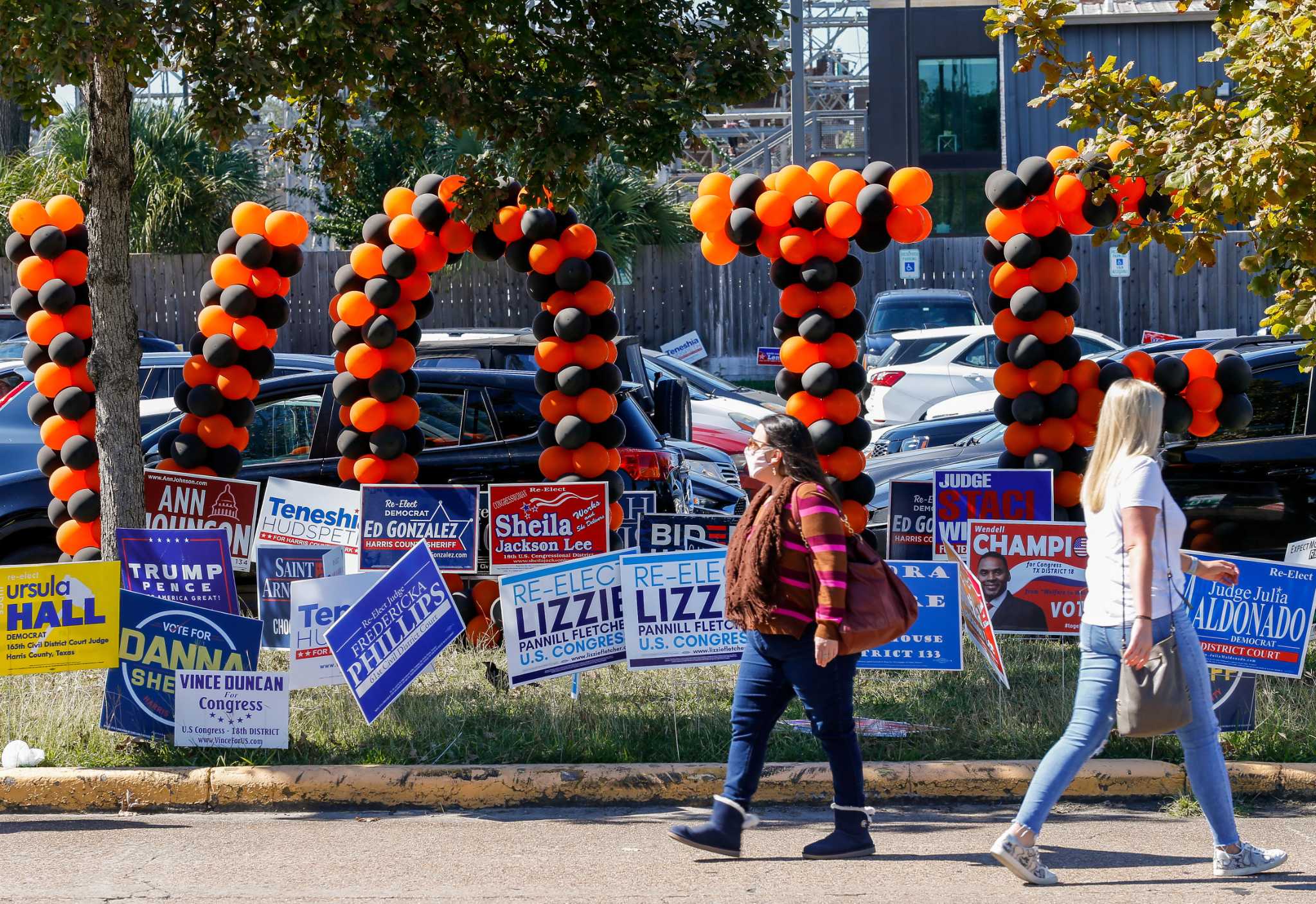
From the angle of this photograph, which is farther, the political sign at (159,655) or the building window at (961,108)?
the building window at (961,108)

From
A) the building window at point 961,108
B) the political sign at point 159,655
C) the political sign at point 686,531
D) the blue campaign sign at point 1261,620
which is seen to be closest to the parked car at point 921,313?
the political sign at point 686,531

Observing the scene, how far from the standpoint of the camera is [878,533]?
9297 millimetres

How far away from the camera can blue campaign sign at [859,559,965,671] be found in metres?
6.65

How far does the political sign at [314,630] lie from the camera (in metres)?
6.46

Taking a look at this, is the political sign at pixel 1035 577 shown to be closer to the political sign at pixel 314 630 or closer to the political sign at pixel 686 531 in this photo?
the political sign at pixel 686 531

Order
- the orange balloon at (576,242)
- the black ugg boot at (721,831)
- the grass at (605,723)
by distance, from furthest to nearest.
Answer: the orange balloon at (576,242)
the grass at (605,723)
the black ugg boot at (721,831)

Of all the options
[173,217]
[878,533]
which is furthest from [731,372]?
[878,533]

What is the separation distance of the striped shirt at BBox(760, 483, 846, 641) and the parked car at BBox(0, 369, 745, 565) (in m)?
3.90

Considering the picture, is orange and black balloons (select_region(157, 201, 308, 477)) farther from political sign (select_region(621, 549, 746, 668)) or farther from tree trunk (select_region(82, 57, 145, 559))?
political sign (select_region(621, 549, 746, 668))

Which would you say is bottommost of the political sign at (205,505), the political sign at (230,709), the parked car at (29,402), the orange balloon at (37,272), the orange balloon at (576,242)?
the political sign at (230,709)

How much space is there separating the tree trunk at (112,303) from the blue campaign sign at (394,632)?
1637mm

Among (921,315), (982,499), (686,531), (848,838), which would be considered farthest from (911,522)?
(921,315)

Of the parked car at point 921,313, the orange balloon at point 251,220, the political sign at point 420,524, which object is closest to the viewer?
the political sign at point 420,524

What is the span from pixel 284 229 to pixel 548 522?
2.58 metres
